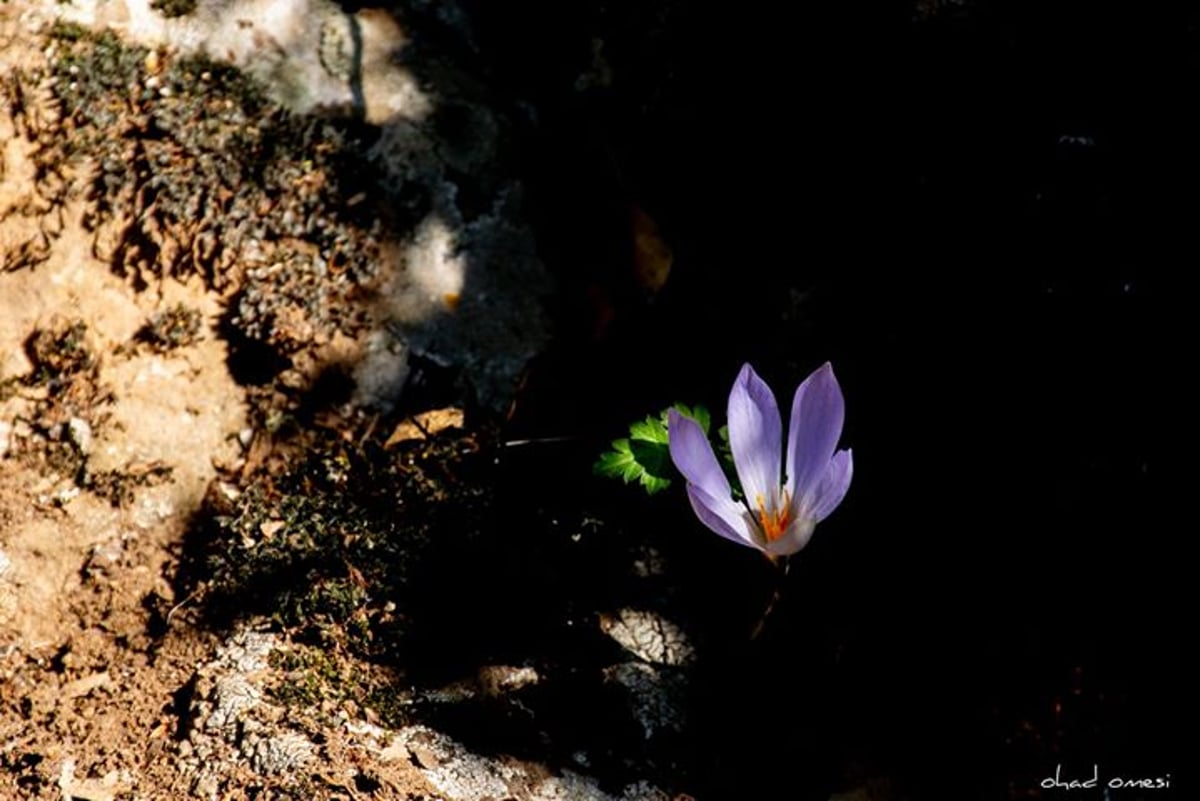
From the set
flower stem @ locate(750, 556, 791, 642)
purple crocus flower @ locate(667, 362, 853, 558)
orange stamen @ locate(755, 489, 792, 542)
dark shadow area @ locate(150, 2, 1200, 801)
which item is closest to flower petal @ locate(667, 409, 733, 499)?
purple crocus flower @ locate(667, 362, 853, 558)

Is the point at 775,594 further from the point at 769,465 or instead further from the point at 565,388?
the point at 565,388

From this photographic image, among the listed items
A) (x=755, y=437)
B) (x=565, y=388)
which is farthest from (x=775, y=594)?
(x=565, y=388)

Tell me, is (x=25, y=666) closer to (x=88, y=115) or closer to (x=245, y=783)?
(x=245, y=783)

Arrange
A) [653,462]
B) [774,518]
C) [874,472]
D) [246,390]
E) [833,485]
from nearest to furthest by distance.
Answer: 1. [833,485]
2. [774,518]
3. [653,462]
4. [874,472]
5. [246,390]

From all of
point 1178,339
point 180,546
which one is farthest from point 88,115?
point 1178,339

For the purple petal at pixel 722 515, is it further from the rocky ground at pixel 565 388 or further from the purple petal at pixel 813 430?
the rocky ground at pixel 565 388

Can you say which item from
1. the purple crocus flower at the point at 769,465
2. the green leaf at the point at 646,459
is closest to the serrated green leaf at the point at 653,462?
the green leaf at the point at 646,459

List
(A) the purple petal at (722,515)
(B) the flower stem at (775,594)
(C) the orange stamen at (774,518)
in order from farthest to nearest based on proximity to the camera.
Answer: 1. (B) the flower stem at (775,594)
2. (C) the orange stamen at (774,518)
3. (A) the purple petal at (722,515)
